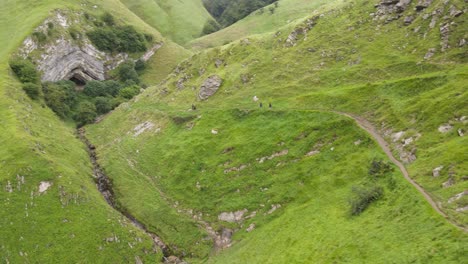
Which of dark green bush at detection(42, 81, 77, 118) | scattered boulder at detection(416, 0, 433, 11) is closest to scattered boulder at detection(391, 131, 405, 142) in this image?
scattered boulder at detection(416, 0, 433, 11)

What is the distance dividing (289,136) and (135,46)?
98.5m

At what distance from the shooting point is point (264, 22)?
575 ft

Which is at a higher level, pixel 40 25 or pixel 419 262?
pixel 40 25

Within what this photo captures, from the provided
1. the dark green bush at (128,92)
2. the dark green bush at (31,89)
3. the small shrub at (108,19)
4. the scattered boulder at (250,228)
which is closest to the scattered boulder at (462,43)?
the scattered boulder at (250,228)

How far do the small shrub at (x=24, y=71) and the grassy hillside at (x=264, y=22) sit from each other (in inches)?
3251

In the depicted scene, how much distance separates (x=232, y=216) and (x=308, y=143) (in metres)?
17.8

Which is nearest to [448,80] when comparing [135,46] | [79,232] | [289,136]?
[289,136]

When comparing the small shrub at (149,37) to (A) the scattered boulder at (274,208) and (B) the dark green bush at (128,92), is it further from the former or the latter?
(A) the scattered boulder at (274,208)

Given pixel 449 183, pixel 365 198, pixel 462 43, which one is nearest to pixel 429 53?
pixel 462 43

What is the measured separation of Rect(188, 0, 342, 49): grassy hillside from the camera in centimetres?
16850

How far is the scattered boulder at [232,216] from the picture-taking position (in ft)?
200

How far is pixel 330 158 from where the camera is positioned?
5931 centimetres

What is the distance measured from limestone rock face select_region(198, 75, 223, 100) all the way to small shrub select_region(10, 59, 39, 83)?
4746 cm

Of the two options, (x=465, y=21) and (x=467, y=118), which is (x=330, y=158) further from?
(x=465, y=21)
